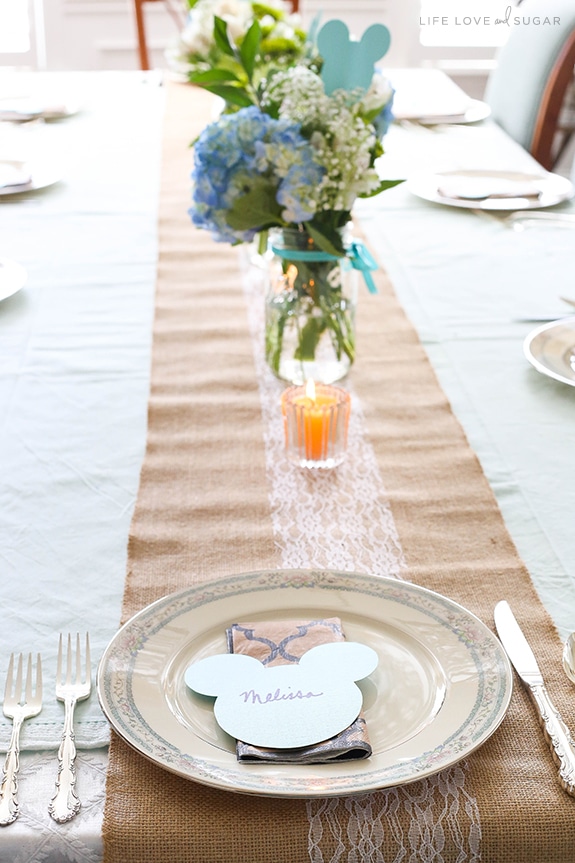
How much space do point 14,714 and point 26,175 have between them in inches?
57.5

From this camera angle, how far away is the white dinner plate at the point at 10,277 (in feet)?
4.59

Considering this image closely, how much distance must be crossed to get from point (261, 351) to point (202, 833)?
80 cm

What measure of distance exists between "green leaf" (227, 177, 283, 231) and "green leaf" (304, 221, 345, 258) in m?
0.04

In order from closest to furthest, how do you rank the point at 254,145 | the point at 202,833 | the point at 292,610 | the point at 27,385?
the point at 202,833
the point at 292,610
the point at 254,145
the point at 27,385

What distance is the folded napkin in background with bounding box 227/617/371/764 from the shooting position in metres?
0.58

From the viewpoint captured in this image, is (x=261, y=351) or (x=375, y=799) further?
(x=261, y=351)

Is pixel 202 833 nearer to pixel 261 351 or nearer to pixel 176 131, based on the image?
pixel 261 351

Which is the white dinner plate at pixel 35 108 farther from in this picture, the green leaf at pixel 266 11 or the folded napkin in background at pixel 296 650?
the folded napkin in background at pixel 296 650

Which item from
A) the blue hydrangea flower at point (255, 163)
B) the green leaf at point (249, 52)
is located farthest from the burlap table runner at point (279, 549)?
the green leaf at point (249, 52)

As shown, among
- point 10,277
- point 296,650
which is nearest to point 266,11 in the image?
point 10,277

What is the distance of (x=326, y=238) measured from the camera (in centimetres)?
103

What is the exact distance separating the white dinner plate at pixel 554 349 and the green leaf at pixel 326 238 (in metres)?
0.29

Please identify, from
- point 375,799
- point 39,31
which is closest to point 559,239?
point 375,799

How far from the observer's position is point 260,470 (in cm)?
100
